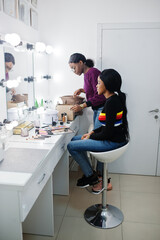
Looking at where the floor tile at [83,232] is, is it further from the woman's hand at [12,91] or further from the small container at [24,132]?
the woman's hand at [12,91]

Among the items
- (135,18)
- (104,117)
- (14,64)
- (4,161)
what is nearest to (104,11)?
(135,18)

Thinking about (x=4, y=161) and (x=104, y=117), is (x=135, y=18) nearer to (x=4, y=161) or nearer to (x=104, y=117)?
(x=104, y=117)

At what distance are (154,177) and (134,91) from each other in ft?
3.93

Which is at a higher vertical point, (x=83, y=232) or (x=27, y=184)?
(x=27, y=184)

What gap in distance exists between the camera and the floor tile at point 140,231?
2104 mm

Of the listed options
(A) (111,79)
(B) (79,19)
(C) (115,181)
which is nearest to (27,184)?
(A) (111,79)

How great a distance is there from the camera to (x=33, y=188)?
159 centimetres

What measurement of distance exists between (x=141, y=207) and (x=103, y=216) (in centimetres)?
47

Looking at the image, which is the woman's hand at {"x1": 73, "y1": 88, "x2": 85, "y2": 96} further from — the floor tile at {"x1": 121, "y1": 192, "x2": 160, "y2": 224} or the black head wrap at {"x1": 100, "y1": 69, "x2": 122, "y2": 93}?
the floor tile at {"x1": 121, "y1": 192, "x2": 160, "y2": 224}

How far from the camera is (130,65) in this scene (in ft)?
9.97

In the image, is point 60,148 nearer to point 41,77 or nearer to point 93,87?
point 93,87

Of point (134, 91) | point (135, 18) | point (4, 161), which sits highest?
point (135, 18)

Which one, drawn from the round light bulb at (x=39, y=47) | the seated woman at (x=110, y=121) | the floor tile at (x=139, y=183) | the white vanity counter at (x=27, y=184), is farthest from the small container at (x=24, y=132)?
the floor tile at (x=139, y=183)

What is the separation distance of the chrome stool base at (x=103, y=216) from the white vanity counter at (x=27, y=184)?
0.43 metres
